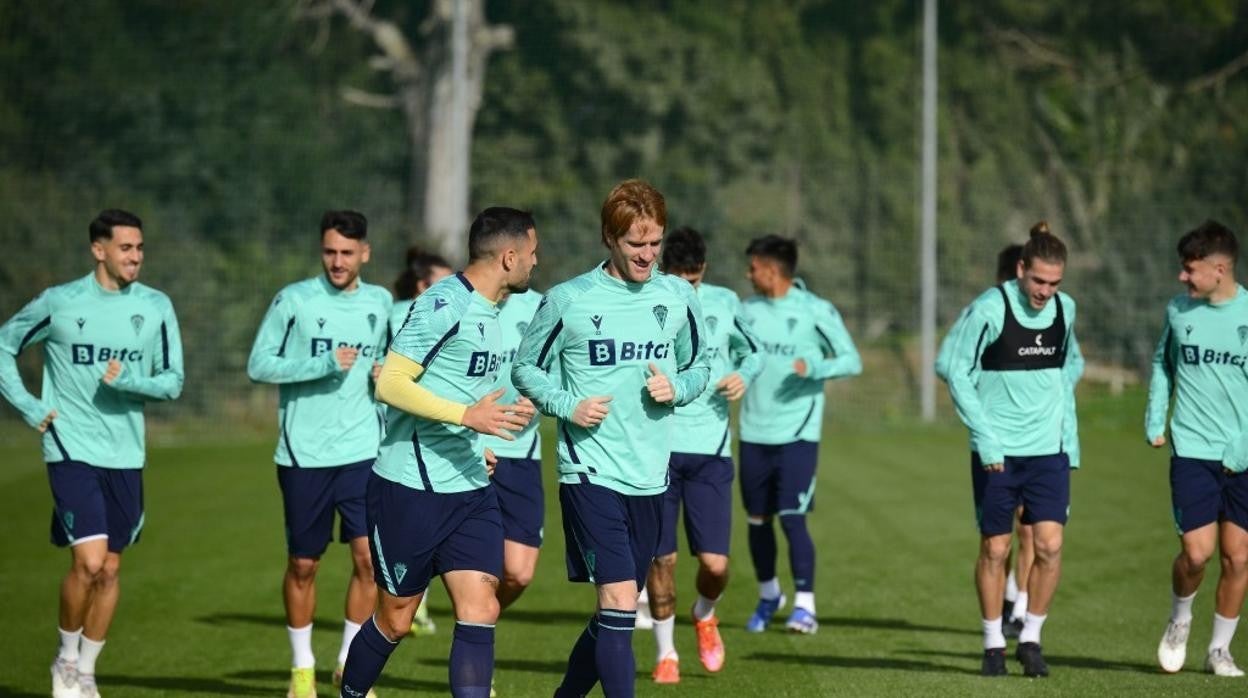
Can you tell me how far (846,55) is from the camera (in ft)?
87.6

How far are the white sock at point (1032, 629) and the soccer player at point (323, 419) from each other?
11.2 ft

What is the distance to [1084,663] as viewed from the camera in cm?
943

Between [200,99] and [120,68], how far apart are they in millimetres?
1300

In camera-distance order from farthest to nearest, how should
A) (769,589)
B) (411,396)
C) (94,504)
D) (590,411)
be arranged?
(769,589), (94,504), (590,411), (411,396)

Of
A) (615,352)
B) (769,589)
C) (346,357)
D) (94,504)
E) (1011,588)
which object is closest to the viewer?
(615,352)

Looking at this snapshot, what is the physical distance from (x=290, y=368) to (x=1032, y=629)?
13.3 ft

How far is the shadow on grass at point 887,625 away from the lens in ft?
34.9

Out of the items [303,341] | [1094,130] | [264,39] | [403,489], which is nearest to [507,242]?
[403,489]

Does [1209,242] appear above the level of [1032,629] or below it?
above

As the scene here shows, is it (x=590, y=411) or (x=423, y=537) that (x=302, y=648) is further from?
(x=590, y=411)

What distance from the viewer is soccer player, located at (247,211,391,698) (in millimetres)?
9055

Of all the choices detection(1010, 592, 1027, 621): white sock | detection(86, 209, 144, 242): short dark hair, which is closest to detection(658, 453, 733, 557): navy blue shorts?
detection(1010, 592, 1027, 621): white sock

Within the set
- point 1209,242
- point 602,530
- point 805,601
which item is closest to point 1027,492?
point 1209,242

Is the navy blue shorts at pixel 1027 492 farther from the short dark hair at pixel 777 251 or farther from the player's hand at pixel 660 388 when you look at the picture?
the player's hand at pixel 660 388
